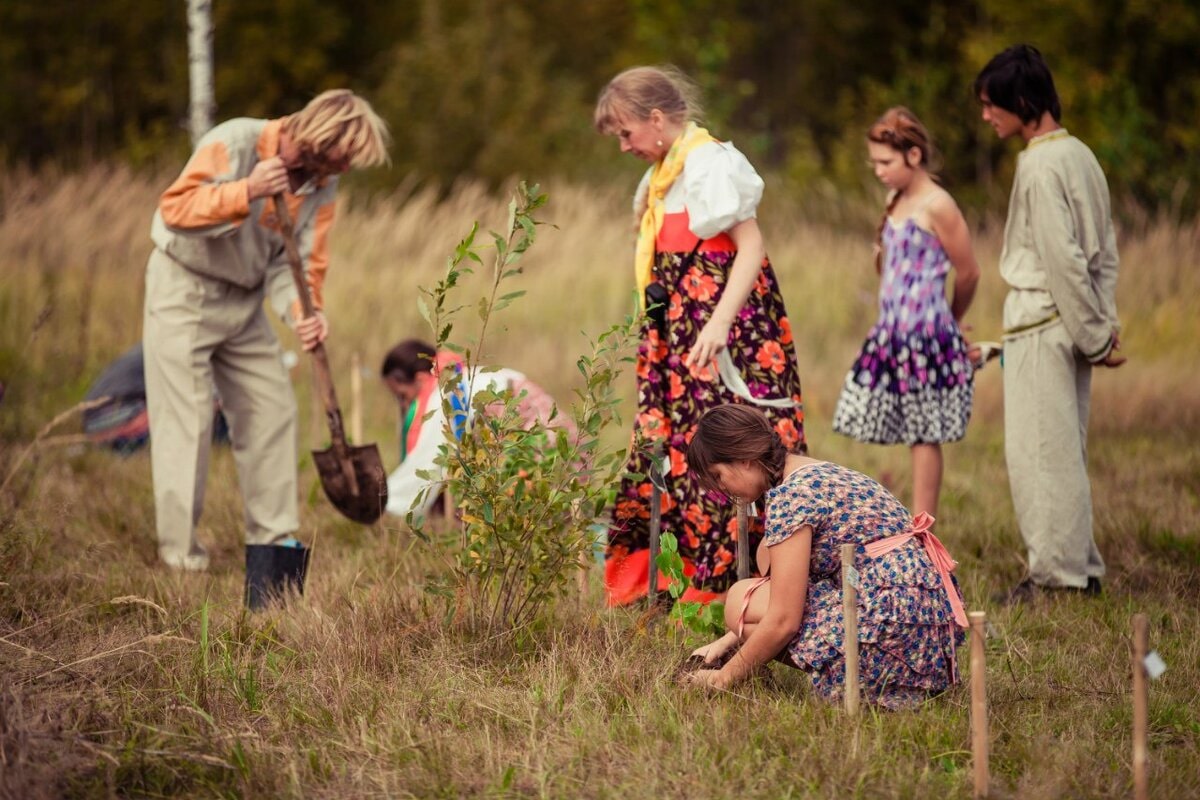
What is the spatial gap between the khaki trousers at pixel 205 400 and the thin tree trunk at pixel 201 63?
3378mm

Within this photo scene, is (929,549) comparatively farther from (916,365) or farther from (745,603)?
(916,365)

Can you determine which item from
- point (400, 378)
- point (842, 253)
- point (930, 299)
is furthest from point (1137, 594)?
point (842, 253)

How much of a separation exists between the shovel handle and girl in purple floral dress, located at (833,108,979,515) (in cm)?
182

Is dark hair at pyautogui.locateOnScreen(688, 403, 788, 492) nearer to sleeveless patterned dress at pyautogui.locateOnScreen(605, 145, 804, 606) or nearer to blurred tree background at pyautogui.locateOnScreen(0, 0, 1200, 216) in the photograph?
sleeveless patterned dress at pyautogui.locateOnScreen(605, 145, 804, 606)

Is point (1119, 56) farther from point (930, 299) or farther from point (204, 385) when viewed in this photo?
point (204, 385)

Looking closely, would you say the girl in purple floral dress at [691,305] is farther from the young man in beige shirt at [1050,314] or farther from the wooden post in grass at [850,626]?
the wooden post in grass at [850,626]

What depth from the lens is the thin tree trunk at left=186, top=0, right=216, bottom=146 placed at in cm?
802

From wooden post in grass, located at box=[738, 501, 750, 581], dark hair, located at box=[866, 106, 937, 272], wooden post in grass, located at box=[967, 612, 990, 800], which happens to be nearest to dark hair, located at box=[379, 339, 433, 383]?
dark hair, located at box=[866, 106, 937, 272]

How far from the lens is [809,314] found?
10266 mm

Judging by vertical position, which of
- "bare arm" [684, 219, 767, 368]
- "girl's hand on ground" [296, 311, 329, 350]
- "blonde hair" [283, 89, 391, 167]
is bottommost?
"girl's hand on ground" [296, 311, 329, 350]

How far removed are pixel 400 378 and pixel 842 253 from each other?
6.21 meters

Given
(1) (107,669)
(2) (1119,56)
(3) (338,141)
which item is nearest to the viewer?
(1) (107,669)

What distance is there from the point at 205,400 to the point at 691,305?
1929mm

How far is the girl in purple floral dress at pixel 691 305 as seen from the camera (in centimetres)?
416
